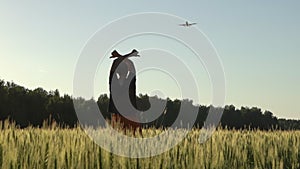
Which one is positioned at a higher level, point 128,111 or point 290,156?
point 128,111

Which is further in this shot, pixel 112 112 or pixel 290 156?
pixel 112 112

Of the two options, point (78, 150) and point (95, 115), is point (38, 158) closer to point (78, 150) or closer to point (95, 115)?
point (78, 150)

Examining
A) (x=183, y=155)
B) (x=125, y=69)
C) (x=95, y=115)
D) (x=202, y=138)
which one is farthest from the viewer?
(x=125, y=69)

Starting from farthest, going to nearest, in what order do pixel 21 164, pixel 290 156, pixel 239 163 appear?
pixel 290 156, pixel 239 163, pixel 21 164

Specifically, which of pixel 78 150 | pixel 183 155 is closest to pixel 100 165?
pixel 78 150

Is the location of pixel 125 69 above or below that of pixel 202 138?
above

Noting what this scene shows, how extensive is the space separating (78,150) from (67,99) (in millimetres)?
56755

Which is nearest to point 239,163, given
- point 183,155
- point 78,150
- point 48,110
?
point 183,155

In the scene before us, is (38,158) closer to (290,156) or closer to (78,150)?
(78,150)

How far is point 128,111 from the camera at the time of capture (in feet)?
27.7

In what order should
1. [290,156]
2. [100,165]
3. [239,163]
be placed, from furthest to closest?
1. [290,156]
2. [239,163]
3. [100,165]

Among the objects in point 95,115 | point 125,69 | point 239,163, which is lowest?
point 239,163

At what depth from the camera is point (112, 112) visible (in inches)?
341

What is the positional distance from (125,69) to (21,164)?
492 cm
